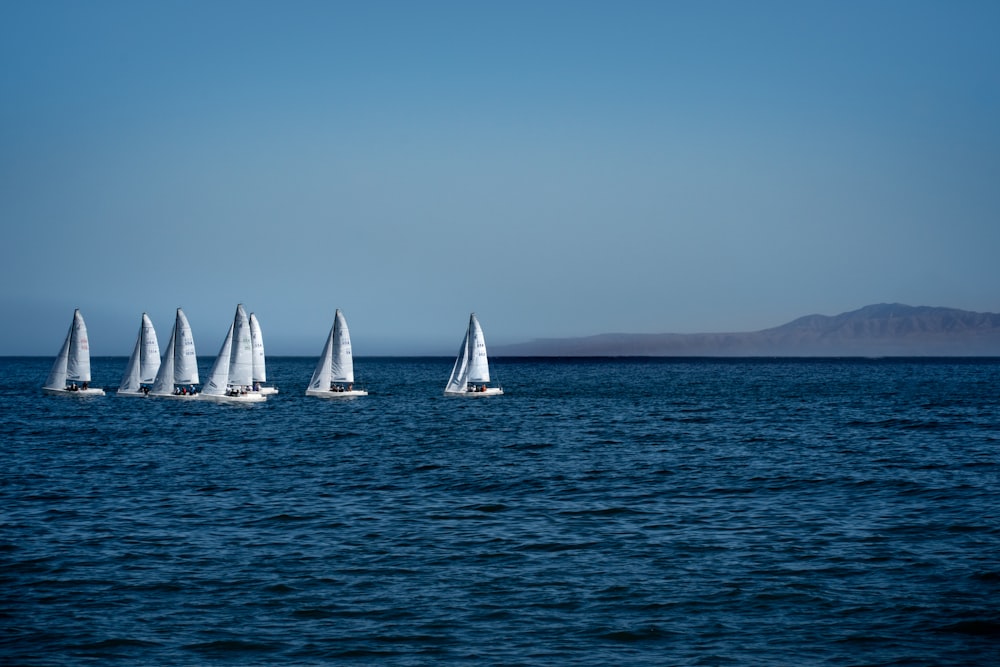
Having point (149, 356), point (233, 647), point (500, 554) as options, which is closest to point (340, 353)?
point (149, 356)

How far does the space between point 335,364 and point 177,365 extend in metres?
16.9

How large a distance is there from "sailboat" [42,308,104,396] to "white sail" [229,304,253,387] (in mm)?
18299

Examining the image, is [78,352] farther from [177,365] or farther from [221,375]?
[221,375]

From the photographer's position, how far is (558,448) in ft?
185

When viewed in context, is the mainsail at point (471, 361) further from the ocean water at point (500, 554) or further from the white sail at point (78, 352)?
the ocean water at point (500, 554)

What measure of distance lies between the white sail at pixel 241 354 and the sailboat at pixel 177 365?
3.83 m

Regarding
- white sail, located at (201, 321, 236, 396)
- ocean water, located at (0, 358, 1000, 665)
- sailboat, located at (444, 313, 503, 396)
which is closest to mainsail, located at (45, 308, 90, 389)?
white sail, located at (201, 321, 236, 396)

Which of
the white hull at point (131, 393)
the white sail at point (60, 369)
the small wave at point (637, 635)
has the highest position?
the white sail at point (60, 369)

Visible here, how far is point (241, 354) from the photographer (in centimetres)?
9488

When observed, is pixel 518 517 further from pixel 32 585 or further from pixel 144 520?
pixel 32 585

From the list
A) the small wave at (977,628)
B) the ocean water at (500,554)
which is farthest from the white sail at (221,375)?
the small wave at (977,628)

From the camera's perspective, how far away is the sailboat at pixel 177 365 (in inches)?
3740

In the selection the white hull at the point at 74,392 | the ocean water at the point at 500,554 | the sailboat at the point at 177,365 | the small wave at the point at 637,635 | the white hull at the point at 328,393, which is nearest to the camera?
the ocean water at the point at 500,554

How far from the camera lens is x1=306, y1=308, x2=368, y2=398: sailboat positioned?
101812 mm
